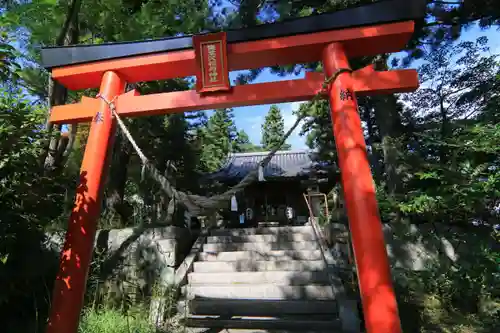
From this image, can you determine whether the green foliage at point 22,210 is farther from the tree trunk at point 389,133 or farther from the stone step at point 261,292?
the tree trunk at point 389,133

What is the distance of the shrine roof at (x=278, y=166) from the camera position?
13898 mm

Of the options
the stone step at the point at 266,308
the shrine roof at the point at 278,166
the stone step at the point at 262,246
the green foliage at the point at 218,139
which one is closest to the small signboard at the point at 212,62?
the stone step at the point at 266,308

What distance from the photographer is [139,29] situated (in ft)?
17.8

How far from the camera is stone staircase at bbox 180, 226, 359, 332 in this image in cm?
462

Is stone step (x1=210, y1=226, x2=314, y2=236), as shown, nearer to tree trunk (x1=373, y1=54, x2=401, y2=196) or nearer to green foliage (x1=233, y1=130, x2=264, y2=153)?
tree trunk (x1=373, y1=54, x2=401, y2=196)

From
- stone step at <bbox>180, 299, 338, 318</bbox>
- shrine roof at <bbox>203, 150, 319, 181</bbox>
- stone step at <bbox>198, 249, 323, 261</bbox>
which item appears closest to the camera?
stone step at <bbox>180, 299, 338, 318</bbox>

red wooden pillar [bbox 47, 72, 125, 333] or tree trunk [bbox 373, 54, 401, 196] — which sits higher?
tree trunk [bbox 373, 54, 401, 196]

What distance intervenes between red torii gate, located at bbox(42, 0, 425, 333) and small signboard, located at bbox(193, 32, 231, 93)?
0.04 ft

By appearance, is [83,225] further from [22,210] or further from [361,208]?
[361,208]

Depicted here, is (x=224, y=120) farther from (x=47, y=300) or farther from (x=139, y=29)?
(x=47, y=300)

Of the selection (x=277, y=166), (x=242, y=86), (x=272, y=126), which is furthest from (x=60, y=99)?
(x=272, y=126)

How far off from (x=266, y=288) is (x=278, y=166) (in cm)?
1017

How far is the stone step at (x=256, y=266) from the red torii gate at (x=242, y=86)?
285 cm

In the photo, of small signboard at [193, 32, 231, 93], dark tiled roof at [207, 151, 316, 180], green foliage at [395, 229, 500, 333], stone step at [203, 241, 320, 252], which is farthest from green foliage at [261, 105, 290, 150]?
small signboard at [193, 32, 231, 93]
